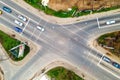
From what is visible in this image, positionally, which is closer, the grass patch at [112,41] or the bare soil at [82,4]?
the grass patch at [112,41]

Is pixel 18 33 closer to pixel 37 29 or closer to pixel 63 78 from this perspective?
pixel 37 29

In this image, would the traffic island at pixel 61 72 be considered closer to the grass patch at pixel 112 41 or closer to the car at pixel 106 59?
the car at pixel 106 59

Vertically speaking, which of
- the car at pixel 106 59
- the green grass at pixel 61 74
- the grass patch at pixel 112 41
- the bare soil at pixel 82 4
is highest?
the bare soil at pixel 82 4

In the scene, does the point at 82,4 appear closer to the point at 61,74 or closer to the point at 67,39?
the point at 67,39

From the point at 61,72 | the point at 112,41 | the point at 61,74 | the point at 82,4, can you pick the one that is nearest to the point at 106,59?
the point at 112,41

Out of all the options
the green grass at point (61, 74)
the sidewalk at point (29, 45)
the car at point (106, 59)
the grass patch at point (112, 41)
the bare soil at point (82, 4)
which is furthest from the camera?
the sidewalk at point (29, 45)

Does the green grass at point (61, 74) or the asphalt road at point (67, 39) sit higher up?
the asphalt road at point (67, 39)

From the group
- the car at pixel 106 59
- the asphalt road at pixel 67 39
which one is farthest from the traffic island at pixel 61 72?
the car at pixel 106 59

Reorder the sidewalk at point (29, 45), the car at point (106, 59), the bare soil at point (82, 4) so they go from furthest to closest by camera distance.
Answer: the sidewalk at point (29, 45) < the car at point (106, 59) < the bare soil at point (82, 4)

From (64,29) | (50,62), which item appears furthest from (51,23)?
(50,62)
